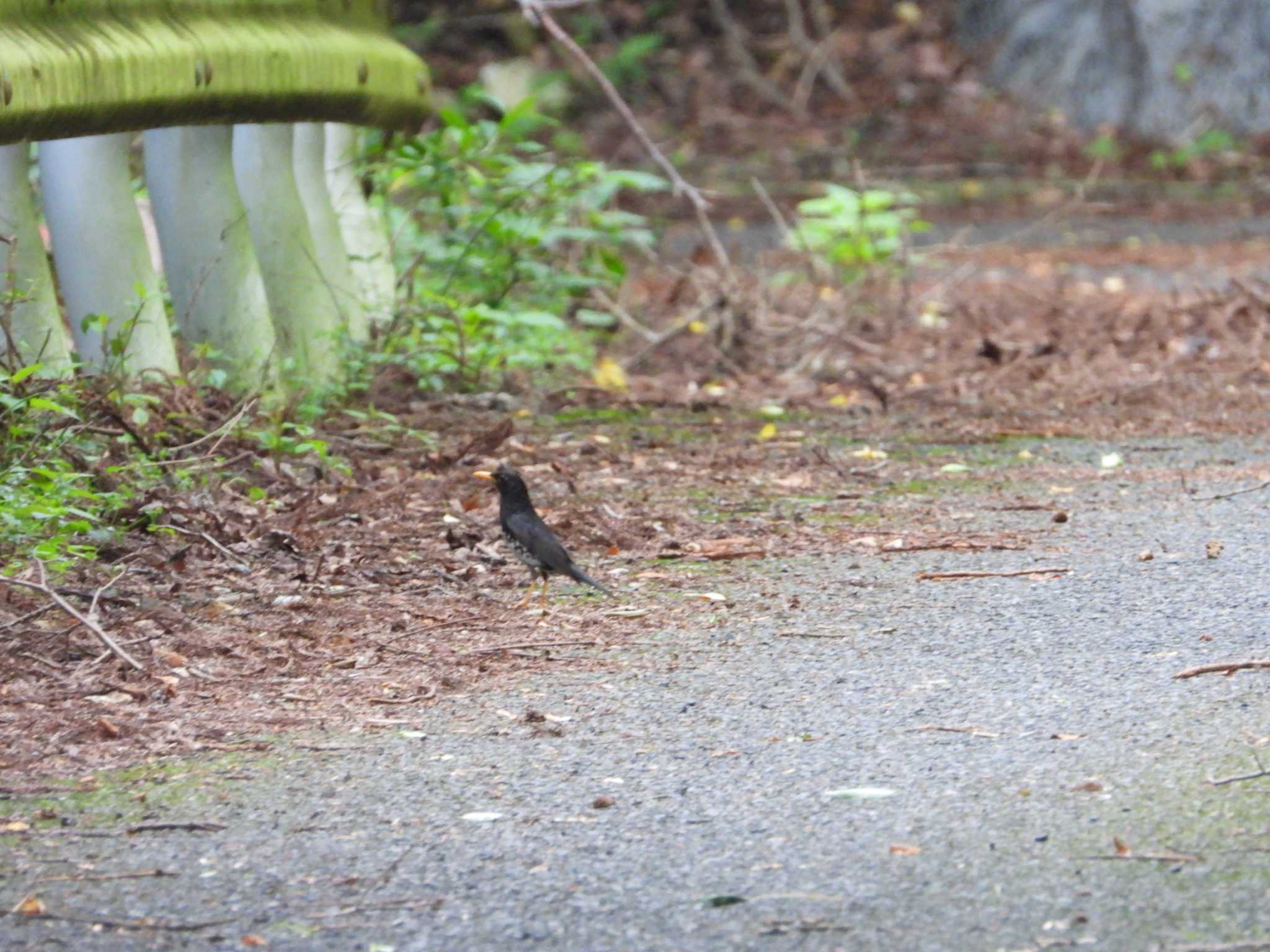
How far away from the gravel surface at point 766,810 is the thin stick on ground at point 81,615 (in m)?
0.50

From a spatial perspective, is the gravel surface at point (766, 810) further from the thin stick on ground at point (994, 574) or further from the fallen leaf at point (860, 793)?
the thin stick on ground at point (994, 574)

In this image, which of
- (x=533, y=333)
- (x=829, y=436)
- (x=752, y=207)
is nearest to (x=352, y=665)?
(x=829, y=436)

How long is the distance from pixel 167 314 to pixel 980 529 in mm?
3131

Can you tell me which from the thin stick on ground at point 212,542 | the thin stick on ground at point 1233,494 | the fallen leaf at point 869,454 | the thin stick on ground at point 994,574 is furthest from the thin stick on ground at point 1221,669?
the fallen leaf at point 869,454

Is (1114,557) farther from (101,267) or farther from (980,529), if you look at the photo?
(101,267)

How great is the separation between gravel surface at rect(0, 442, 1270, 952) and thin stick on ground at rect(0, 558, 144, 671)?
502 mm

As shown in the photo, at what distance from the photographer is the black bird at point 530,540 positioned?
4.76m

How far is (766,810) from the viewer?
10.8 ft

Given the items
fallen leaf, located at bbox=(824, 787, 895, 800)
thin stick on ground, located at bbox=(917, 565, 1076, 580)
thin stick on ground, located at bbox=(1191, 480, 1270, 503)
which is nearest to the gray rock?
thin stick on ground, located at bbox=(1191, 480, 1270, 503)

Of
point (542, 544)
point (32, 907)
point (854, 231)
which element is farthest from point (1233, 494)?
point (854, 231)

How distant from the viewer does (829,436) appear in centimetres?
752

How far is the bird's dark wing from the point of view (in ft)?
15.6

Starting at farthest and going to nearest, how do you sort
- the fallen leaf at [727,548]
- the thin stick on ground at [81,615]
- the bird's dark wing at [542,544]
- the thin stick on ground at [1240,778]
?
the fallen leaf at [727,548] < the bird's dark wing at [542,544] < the thin stick on ground at [81,615] < the thin stick on ground at [1240,778]

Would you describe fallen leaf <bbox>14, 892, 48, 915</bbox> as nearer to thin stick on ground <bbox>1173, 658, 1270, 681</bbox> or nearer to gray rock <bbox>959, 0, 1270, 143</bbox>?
thin stick on ground <bbox>1173, 658, 1270, 681</bbox>
